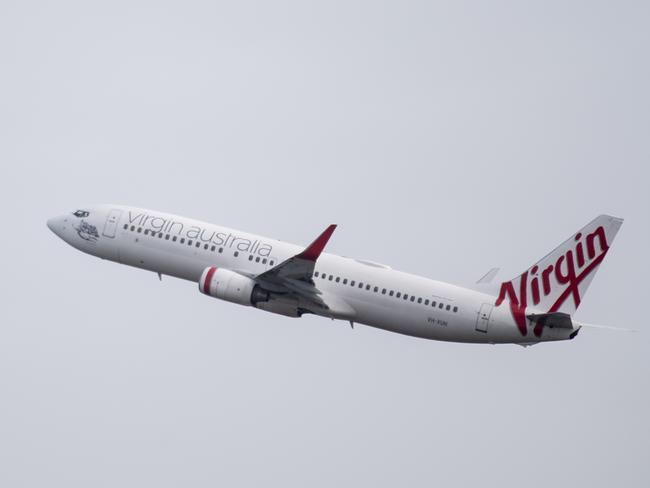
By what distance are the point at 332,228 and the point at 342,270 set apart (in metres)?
5.99

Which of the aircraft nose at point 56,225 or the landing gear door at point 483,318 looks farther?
the aircraft nose at point 56,225

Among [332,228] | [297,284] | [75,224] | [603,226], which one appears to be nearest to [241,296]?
[297,284]

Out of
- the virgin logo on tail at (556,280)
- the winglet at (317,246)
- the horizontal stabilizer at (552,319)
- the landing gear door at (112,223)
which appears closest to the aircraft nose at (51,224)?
the landing gear door at (112,223)

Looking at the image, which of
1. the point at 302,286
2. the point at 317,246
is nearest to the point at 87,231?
the point at 302,286

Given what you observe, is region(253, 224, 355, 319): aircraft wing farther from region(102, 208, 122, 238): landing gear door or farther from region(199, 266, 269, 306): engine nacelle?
region(102, 208, 122, 238): landing gear door

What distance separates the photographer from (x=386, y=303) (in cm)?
8075

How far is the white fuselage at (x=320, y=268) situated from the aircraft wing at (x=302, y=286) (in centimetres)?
35

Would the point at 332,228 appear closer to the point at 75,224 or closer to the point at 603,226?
the point at 603,226

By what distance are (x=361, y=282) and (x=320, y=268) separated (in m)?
2.76

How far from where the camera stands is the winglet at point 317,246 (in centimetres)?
7688

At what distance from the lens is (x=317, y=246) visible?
78.2m

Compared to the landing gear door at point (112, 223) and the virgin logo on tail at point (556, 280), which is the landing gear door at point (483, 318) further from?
the landing gear door at point (112, 223)

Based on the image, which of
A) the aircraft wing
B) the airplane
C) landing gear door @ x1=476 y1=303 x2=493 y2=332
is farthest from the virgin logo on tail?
the aircraft wing

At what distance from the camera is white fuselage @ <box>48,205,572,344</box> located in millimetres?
79562
